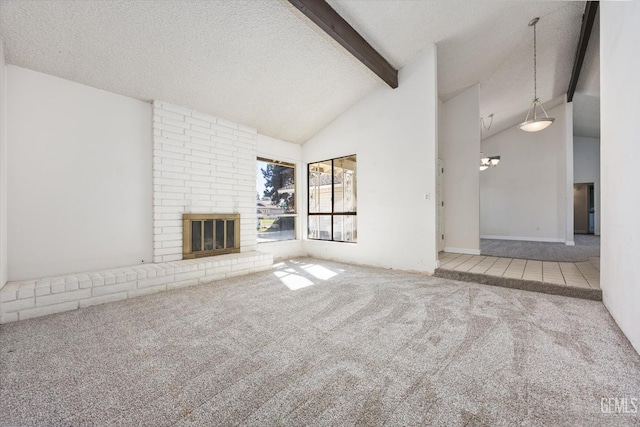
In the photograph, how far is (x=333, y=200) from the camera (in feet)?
17.6

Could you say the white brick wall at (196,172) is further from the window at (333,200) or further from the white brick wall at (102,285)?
the window at (333,200)

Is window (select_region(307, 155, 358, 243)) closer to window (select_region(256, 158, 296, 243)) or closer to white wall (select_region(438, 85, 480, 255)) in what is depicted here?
window (select_region(256, 158, 296, 243))

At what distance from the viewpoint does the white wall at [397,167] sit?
155 inches

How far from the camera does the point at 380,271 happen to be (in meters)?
4.27

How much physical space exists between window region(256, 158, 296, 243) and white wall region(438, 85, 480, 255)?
3.46 m

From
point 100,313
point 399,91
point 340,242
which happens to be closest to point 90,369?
point 100,313

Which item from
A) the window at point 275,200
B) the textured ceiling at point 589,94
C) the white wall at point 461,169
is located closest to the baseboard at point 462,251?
the white wall at point 461,169

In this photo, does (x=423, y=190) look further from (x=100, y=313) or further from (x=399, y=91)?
(x=100, y=313)

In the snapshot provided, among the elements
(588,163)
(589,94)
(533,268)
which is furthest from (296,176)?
(588,163)

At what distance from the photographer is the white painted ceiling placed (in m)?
2.51

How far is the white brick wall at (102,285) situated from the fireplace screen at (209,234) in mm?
192

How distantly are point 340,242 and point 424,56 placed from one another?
3557 millimetres

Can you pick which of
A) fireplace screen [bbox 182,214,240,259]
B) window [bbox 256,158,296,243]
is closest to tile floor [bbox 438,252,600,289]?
window [bbox 256,158,296,243]

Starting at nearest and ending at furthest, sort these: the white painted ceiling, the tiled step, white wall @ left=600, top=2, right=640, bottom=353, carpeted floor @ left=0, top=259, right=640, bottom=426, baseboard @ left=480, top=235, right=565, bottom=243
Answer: carpeted floor @ left=0, top=259, right=640, bottom=426, white wall @ left=600, top=2, right=640, bottom=353, the white painted ceiling, the tiled step, baseboard @ left=480, top=235, right=565, bottom=243
